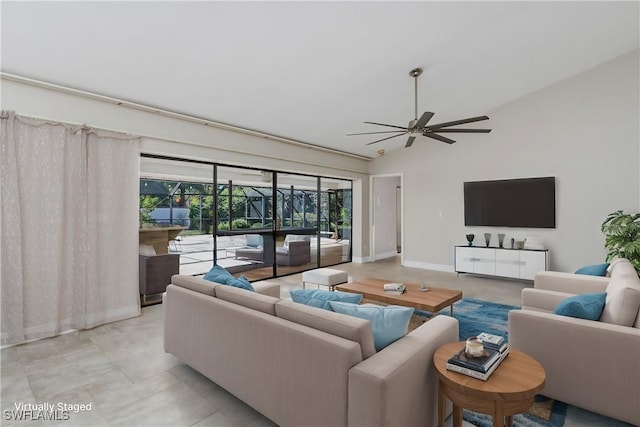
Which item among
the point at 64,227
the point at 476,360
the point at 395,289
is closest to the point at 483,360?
the point at 476,360

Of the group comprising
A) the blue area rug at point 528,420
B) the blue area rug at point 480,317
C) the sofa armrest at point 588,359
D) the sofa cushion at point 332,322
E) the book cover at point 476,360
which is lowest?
the blue area rug at point 528,420

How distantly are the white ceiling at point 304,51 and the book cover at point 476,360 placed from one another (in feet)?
9.69

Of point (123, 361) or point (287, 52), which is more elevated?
point (287, 52)

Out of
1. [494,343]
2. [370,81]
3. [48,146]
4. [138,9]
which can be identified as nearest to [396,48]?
[370,81]

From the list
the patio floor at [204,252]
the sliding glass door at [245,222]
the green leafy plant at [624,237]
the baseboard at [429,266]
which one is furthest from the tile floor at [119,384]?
the baseboard at [429,266]

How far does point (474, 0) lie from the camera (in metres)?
3.25

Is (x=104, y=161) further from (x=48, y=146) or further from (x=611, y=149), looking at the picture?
(x=611, y=149)

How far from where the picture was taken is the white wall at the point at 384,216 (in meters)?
8.31

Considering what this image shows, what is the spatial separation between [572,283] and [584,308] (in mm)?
1482

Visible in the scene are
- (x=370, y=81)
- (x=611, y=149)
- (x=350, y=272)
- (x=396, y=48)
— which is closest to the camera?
(x=396, y=48)

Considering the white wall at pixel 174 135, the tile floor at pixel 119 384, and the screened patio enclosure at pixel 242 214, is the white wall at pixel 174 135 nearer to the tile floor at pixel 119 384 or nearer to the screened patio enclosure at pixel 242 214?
the screened patio enclosure at pixel 242 214

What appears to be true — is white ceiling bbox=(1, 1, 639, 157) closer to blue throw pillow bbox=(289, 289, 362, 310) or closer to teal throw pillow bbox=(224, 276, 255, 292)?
teal throw pillow bbox=(224, 276, 255, 292)

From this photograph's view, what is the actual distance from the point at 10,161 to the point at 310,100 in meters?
3.47

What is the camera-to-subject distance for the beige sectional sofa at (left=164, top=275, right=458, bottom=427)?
4.64 feet
